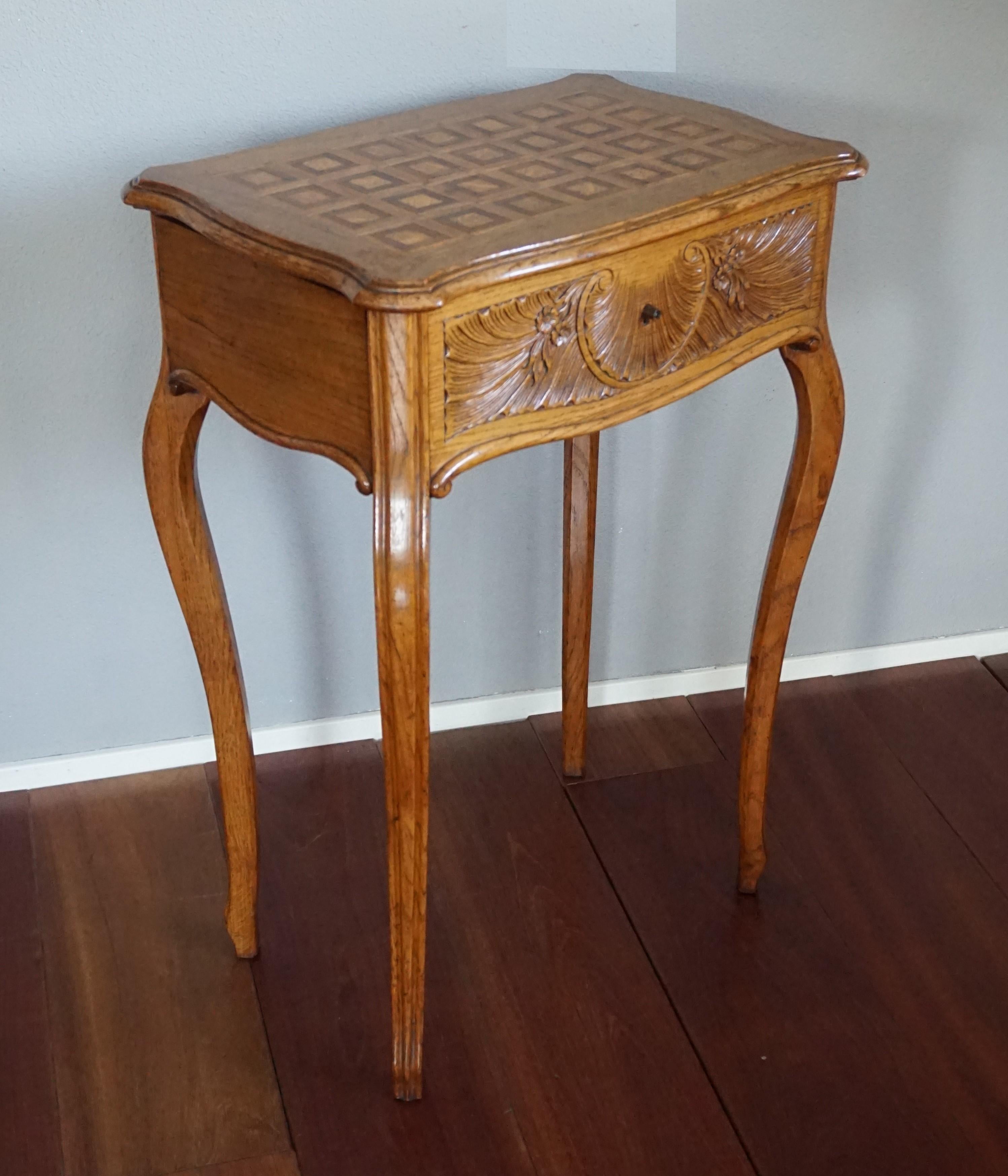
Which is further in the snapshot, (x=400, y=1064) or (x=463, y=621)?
(x=463, y=621)

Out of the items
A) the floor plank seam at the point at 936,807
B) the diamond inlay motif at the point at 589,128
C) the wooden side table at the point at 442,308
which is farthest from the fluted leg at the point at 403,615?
the floor plank seam at the point at 936,807

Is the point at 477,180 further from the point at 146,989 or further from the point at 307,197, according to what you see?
the point at 146,989

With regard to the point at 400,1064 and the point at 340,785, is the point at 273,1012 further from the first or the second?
the point at 340,785

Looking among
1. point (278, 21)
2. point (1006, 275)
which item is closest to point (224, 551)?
point (278, 21)

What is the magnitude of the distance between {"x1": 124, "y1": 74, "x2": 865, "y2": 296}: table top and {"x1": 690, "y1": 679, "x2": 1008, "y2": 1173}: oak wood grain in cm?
79

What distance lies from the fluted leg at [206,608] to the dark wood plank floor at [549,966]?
0.11m

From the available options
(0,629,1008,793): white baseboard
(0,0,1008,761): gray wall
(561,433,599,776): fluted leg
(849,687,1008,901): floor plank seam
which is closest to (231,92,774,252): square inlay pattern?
(0,0,1008,761): gray wall

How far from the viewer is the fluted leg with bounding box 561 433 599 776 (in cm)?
155

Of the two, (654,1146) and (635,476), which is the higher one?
(635,476)

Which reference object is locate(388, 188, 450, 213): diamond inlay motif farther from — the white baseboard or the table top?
the white baseboard

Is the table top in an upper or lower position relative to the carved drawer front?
upper

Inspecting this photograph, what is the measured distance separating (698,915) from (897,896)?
23cm

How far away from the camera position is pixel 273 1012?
1414 mm

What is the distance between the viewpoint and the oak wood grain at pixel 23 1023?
4.17 ft
